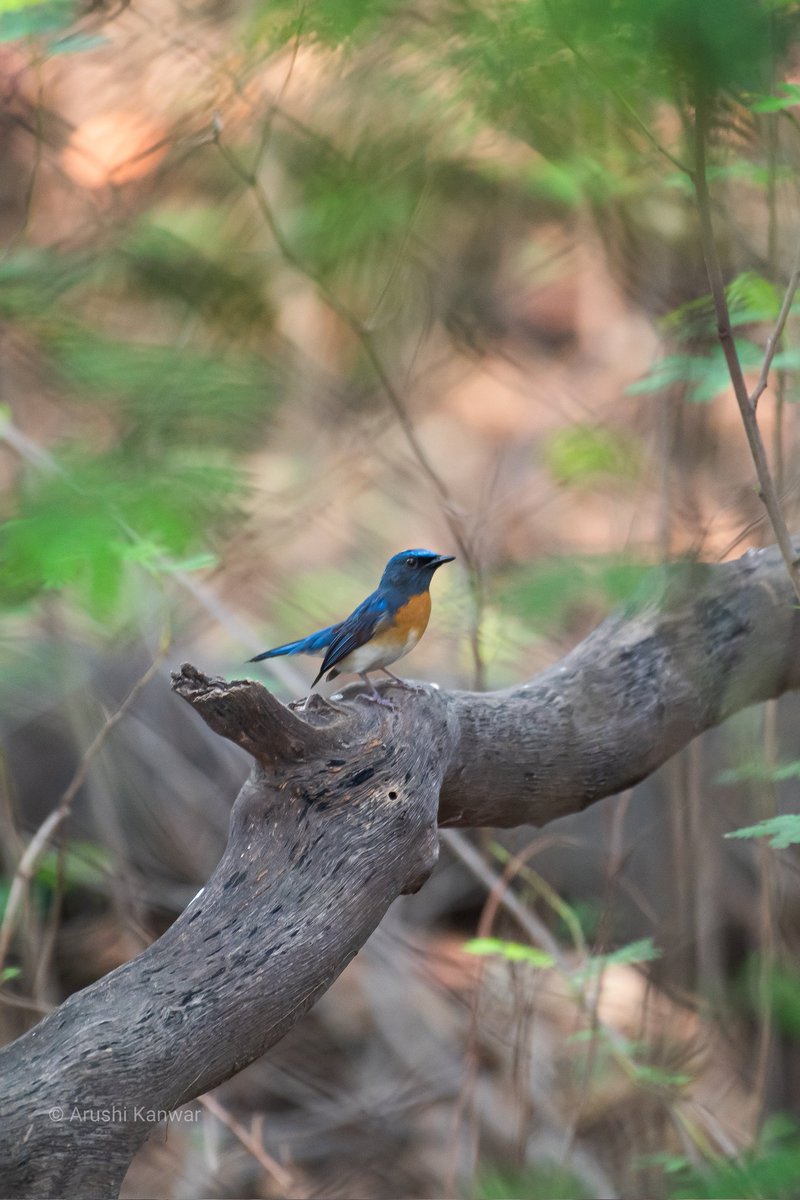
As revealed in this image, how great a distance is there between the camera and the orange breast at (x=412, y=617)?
235 cm

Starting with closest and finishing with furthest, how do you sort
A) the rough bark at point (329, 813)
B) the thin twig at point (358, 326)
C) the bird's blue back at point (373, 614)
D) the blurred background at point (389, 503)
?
1. the rough bark at point (329, 813)
2. the blurred background at point (389, 503)
3. the thin twig at point (358, 326)
4. the bird's blue back at point (373, 614)

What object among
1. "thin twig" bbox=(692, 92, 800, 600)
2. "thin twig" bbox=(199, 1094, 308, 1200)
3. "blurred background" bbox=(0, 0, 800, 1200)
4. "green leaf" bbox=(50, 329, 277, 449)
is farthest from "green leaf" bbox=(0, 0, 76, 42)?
"thin twig" bbox=(199, 1094, 308, 1200)

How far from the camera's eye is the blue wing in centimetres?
232

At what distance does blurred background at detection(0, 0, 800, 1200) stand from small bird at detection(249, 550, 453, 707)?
18cm

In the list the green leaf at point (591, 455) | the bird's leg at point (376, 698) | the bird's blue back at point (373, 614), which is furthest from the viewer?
the green leaf at point (591, 455)

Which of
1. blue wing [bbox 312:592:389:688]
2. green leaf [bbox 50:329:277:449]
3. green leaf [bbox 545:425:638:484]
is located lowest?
blue wing [bbox 312:592:389:688]

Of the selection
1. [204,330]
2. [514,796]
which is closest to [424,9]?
[204,330]

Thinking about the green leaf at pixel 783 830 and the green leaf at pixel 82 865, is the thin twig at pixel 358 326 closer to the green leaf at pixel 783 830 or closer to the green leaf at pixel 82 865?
the green leaf at pixel 783 830

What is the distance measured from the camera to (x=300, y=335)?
16.8ft

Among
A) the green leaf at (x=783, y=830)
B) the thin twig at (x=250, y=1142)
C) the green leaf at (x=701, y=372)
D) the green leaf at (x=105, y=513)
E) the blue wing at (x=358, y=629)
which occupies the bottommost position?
the thin twig at (x=250, y=1142)

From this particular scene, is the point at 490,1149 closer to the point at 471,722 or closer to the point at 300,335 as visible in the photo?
the point at 471,722

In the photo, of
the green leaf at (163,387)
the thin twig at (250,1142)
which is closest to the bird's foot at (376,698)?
the green leaf at (163,387)

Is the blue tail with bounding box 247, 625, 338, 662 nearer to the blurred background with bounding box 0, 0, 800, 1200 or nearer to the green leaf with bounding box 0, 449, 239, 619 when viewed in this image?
the blurred background with bounding box 0, 0, 800, 1200

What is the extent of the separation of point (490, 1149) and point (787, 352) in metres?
3.02
